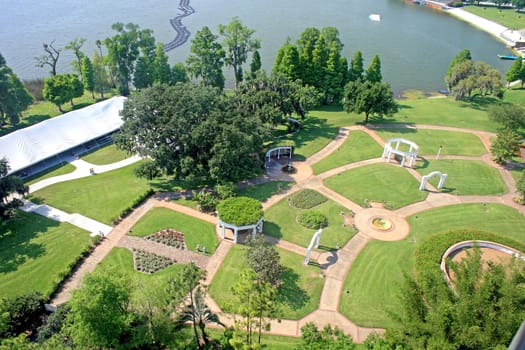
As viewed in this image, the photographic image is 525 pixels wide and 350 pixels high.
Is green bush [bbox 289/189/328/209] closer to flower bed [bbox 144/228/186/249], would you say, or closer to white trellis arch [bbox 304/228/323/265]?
white trellis arch [bbox 304/228/323/265]

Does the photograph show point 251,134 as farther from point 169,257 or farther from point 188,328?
point 188,328

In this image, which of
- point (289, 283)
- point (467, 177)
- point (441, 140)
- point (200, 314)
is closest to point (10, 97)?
point (200, 314)

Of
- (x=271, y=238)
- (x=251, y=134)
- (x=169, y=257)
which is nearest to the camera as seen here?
(x=169, y=257)

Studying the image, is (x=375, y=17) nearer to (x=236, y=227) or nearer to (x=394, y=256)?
(x=394, y=256)

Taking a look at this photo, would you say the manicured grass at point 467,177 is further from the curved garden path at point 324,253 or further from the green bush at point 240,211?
the green bush at point 240,211

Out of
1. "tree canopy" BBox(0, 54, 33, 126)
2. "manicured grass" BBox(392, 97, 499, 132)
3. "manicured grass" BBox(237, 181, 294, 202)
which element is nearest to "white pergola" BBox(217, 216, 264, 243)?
"manicured grass" BBox(237, 181, 294, 202)

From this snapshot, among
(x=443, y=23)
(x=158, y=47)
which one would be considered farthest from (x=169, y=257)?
(x=443, y=23)
